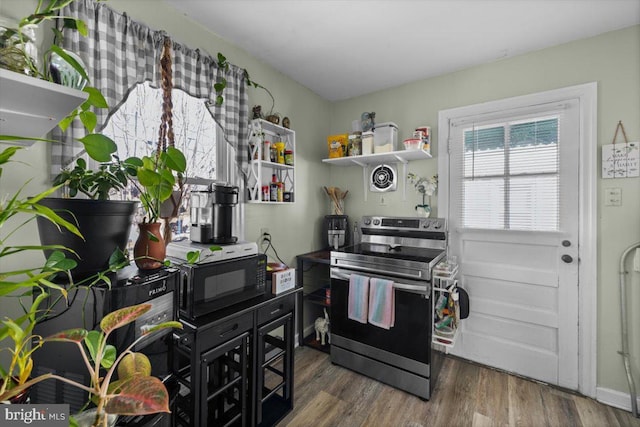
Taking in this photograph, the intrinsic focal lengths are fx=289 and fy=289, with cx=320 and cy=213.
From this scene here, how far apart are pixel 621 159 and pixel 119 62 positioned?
3.04 meters

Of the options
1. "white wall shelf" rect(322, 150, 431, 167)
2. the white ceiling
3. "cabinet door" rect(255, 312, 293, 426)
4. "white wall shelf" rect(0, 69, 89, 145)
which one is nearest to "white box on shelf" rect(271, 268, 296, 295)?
"cabinet door" rect(255, 312, 293, 426)

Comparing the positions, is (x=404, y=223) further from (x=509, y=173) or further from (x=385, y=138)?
(x=509, y=173)

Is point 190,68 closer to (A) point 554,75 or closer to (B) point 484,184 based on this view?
(B) point 484,184

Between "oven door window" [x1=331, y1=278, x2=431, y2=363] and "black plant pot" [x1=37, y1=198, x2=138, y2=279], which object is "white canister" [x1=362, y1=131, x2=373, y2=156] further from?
"black plant pot" [x1=37, y1=198, x2=138, y2=279]

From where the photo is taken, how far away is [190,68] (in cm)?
179

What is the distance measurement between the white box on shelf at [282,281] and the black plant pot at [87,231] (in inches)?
33.4

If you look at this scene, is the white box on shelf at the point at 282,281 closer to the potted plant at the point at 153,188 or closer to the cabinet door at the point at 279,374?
the cabinet door at the point at 279,374

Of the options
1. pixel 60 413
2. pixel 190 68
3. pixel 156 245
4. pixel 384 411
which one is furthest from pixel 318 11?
pixel 384 411

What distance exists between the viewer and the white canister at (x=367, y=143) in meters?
2.58

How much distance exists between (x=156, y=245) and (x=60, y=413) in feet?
2.35

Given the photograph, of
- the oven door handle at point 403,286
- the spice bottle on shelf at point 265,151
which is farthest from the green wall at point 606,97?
the spice bottle on shelf at point 265,151

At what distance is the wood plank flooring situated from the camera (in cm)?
178

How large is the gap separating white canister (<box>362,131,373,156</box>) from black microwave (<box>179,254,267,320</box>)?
145 cm

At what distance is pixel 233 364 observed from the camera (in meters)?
1.56
